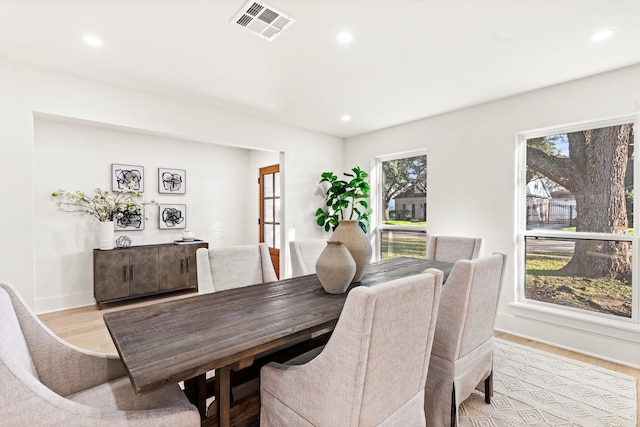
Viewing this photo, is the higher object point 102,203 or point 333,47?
point 333,47

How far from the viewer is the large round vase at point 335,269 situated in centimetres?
177

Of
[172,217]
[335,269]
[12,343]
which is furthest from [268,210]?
[12,343]

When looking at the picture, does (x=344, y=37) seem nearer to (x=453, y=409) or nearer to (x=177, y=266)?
(x=453, y=409)

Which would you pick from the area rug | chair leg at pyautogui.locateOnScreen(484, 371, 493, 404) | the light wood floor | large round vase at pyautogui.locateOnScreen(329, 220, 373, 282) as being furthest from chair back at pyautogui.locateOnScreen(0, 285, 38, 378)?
chair leg at pyautogui.locateOnScreen(484, 371, 493, 404)

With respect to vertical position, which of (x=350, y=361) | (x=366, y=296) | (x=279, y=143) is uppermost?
(x=279, y=143)

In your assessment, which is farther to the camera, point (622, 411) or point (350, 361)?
point (622, 411)

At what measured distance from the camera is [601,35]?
2170 millimetres

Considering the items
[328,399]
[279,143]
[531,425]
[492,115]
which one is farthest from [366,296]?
[279,143]

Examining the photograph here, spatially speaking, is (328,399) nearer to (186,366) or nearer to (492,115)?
(186,366)

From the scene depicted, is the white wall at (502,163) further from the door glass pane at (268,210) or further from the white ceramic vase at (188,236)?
the white ceramic vase at (188,236)

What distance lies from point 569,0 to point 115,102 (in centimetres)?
370

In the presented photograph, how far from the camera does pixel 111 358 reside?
1.41 meters

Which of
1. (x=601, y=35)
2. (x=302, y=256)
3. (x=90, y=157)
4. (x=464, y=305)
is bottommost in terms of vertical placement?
(x=464, y=305)

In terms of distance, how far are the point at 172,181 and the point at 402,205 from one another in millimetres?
3643
